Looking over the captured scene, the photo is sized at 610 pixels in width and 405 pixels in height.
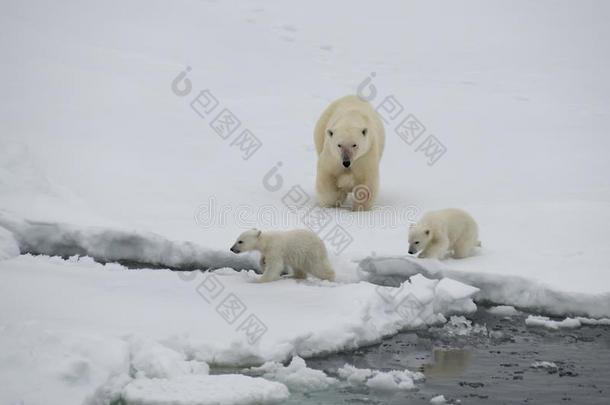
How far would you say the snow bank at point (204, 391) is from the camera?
4.57 m

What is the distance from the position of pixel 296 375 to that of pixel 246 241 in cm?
182

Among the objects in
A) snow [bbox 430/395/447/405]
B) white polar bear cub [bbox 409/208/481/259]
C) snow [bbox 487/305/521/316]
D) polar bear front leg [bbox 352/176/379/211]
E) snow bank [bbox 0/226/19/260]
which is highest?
polar bear front leg [bbox 352/176/379/211]

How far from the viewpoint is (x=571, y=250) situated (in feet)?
23.9

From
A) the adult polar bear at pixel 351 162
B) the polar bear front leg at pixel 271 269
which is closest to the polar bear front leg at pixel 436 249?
the polar bear front leg at pixel 271 269

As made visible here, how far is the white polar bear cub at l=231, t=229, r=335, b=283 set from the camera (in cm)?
667

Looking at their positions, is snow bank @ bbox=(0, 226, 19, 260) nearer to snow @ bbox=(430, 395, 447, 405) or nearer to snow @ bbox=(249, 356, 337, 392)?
snow @ bbox=(249, 356, 337, 392)

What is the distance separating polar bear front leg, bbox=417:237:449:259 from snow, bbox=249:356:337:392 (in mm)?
2218

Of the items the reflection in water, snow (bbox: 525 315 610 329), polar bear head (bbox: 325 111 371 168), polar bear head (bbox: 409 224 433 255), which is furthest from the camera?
polar bear head (bbox: 325 111 371 168)

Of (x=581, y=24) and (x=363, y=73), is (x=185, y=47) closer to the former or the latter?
(x=363, y=73)

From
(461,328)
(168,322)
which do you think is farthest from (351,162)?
(168,322)

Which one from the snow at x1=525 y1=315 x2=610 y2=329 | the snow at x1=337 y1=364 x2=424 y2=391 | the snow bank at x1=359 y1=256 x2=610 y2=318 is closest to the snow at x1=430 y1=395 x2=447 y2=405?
the snow at x1=337 y1=364 x2=424 y2=391

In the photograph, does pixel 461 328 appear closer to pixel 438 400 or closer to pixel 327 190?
pixel 438 400

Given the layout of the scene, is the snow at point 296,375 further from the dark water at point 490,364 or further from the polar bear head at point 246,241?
the polar bear head at point 246,241

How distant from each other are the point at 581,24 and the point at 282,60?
7.47 m
